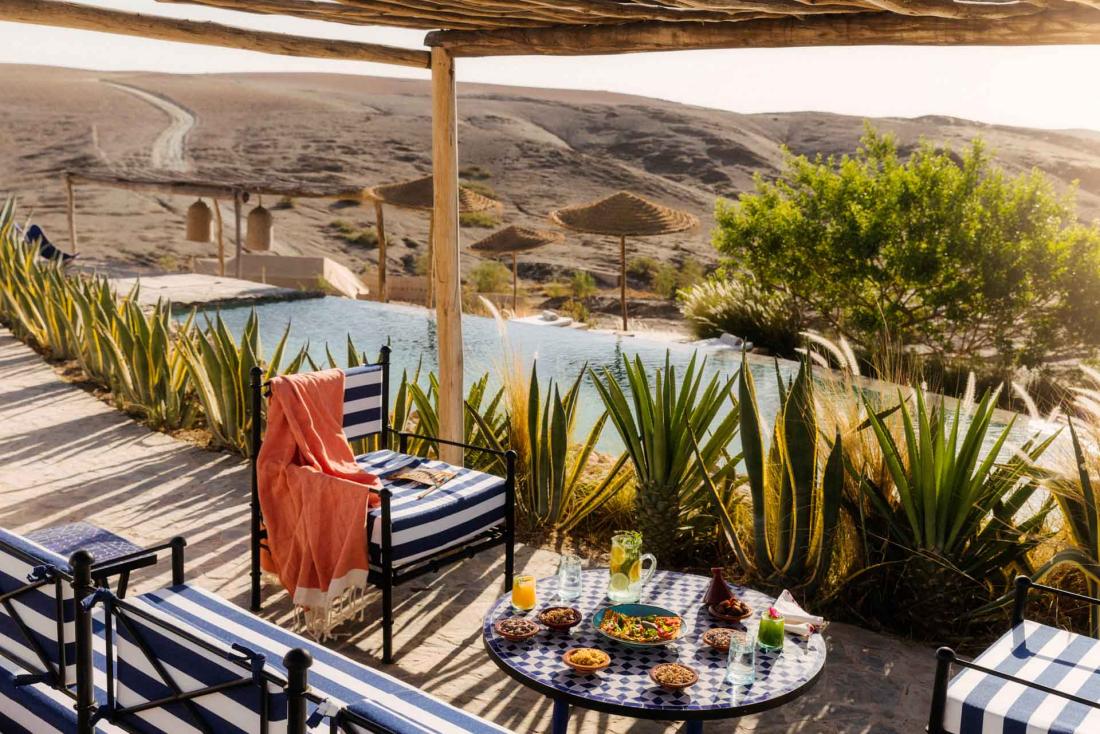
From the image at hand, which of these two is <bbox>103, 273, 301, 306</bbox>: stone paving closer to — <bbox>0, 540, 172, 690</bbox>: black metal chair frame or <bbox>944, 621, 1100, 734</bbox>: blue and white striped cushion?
<bbox>0, 540, 172, 690</bbox>: black metal chair frame

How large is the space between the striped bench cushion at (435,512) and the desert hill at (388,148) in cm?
2664

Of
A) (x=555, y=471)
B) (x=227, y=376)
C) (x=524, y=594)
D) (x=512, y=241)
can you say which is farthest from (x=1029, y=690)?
(x=512, y=241)

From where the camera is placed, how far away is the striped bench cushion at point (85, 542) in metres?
2.95

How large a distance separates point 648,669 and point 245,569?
2208mm

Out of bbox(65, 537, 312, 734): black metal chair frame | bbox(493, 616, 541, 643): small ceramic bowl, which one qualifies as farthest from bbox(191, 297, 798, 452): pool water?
bbox(65, 537, 312, 734): black metal chair frame

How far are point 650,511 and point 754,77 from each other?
68.1 metres

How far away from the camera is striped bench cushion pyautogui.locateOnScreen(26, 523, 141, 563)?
2947mm

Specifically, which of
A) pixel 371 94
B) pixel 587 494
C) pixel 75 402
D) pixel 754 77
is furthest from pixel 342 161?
pixel 587 494

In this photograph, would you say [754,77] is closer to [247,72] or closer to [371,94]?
[371,94]

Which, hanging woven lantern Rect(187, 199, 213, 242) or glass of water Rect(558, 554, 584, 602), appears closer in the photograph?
glass of water Rect(558, 554, 584, 602)

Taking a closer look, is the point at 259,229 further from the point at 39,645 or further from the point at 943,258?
the point at 39,645

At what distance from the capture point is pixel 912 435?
131 inches

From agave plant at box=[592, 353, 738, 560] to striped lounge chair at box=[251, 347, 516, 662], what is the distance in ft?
2.04

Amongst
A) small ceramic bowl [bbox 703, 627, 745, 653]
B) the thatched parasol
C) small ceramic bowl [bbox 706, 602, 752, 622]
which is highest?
small ceramic bowl [bbox 703, 627, 745, 653]
